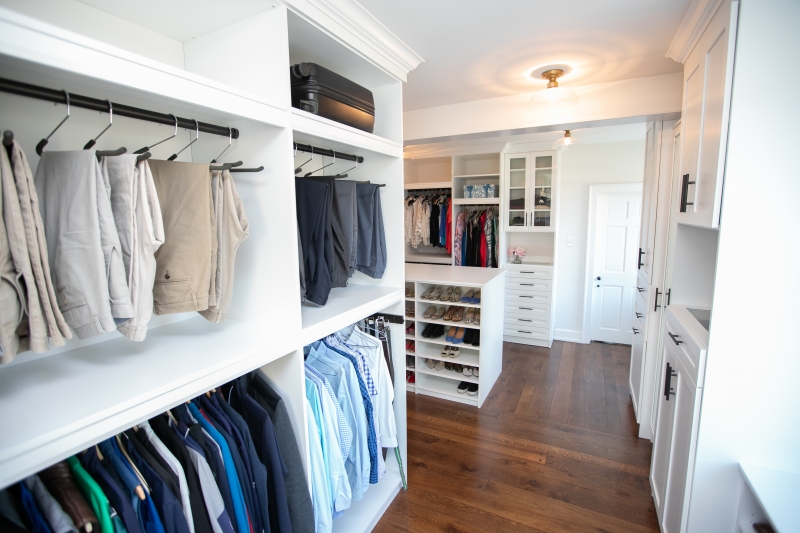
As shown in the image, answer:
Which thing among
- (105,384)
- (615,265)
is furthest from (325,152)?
(615,265)

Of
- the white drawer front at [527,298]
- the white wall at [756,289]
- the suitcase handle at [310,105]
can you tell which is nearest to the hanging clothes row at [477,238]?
the white drawer front at [527,298]

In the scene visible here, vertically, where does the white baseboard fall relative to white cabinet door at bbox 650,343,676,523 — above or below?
below

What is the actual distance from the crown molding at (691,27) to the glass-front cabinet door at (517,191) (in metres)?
2.60

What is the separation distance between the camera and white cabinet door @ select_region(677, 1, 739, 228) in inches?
49.3

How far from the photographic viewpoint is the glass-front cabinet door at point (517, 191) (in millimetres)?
4480

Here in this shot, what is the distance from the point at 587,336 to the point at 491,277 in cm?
227

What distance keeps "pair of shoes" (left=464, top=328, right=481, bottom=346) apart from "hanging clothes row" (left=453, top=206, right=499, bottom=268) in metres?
1.50

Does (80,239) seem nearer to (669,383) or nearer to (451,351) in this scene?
(669,383)

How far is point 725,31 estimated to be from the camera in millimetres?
1249

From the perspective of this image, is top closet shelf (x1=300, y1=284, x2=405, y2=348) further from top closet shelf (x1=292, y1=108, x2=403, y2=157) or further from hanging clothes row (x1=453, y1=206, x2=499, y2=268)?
hanging clothes row (x1=453, y1=206, x2=499, y2=268)

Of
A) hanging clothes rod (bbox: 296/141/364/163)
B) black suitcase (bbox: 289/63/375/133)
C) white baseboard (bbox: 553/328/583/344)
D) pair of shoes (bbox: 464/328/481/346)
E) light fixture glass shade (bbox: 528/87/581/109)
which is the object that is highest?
light fixture glass shade (bbox: 528/87/581/109)

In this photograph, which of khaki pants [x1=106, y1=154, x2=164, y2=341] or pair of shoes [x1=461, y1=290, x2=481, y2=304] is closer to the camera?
khaki pants [x1=106, y1=154, x2=164, y2=341]

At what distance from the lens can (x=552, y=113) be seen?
2445 mm

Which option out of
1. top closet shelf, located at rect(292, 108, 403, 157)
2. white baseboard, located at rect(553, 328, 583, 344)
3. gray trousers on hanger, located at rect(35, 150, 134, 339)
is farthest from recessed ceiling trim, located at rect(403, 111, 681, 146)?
white baseboard, located at rect(553, 328, 583, 344)
